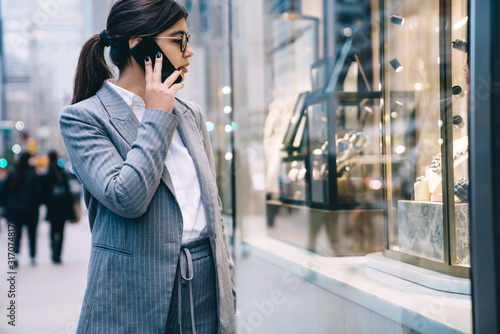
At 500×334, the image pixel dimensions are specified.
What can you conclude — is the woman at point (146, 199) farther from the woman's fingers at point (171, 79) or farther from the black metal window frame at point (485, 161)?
the black metal window frame at point (485, 161)

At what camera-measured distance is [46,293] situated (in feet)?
13.0

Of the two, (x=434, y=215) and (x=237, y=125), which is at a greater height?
(x=237, y=125)

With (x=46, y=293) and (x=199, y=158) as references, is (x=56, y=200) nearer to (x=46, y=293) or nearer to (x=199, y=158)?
(x=46, y=293)

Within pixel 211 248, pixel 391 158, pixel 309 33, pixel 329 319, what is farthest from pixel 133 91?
pixel 309 33

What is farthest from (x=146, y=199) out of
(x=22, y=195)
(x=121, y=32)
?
(x=22, y=195)

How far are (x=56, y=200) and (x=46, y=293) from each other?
5.35 ft

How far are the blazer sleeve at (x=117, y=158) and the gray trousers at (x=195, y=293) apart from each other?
0.58ft

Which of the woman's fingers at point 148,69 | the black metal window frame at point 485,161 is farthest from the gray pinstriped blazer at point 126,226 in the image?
the black metal window frame at point 485,161

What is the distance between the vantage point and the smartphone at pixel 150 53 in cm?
113

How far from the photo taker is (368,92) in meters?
2.62

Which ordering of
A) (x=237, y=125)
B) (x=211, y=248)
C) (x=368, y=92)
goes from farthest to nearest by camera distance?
(x=237, y=125), (x=368, y=92), (x=211, y=248)

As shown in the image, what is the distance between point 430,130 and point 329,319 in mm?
1129

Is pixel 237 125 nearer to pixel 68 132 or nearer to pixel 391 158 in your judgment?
pixel 391 158

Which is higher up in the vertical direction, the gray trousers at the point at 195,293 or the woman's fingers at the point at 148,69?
the woman's fingers at the point at 148,69
